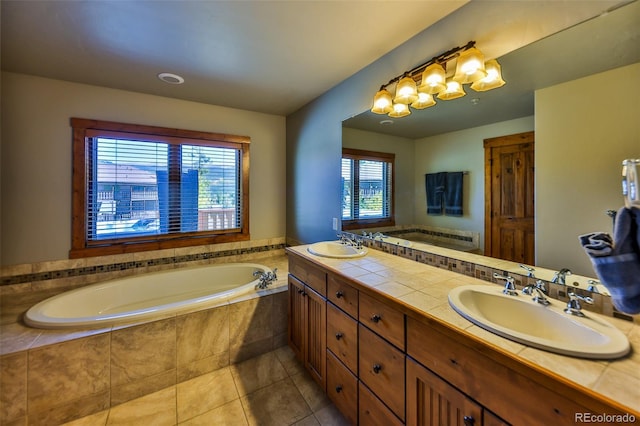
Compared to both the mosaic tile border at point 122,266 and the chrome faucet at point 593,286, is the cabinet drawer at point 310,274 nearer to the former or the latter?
the chrome faucet at point 593,286

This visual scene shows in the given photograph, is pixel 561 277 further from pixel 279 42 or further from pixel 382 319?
pixel 279 42

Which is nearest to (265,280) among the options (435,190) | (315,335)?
(315,335)

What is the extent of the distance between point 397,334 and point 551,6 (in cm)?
159

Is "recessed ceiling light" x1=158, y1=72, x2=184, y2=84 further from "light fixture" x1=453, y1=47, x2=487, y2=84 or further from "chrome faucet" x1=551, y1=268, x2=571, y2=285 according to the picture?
"chrome faucet" x1=551, y1=268, x2=571, y2=285

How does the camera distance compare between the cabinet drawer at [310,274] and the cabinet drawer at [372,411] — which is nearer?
the cabinet drawer at [372,411]

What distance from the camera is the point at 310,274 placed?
181 cm

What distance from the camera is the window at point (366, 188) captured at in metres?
2.11

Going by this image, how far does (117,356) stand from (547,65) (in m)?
2.98

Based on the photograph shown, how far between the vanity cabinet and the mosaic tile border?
1.34m

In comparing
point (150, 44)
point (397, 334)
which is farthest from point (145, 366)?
point (150, 44)

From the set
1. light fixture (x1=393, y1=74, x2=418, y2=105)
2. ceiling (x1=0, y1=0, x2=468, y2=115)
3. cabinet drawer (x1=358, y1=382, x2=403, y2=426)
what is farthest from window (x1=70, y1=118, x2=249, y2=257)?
cabinet drawer (x1=358, y1=382, x2=403, y2=426)

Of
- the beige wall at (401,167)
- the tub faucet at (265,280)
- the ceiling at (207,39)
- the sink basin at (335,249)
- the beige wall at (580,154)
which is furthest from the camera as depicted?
the tub faucet at (265,280)

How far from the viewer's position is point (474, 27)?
4.51 feet

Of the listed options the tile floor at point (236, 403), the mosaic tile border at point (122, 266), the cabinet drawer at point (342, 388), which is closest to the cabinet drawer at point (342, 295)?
the cabinet drawer at point (342, 388)
